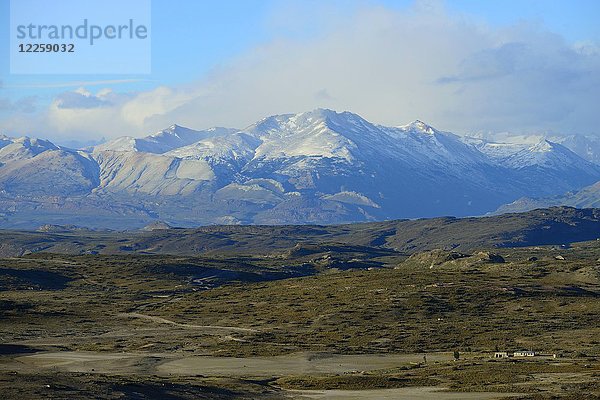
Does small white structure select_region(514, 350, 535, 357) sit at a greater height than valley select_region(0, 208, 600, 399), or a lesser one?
lesser

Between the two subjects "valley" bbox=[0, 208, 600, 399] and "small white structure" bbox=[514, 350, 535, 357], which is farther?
"small white structure" bbox=[514, 350, 535, 357]

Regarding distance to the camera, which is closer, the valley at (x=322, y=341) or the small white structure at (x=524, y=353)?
the valley at (x=322, y=341)

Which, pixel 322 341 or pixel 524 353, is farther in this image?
pixel 322 341

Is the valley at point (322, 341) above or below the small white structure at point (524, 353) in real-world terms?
above

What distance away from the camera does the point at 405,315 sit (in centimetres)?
15188

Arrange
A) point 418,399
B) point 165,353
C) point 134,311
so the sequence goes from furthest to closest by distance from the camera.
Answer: point 134,311
point 165,353
point 418,399

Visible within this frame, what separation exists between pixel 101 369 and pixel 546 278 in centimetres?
12523

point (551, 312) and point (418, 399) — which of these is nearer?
point (418, 399)

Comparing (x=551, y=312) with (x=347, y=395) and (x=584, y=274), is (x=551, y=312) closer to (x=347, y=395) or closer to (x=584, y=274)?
(x=584, y=274)

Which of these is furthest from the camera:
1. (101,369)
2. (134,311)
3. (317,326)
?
(134,311)

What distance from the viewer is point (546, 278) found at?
195875 mm

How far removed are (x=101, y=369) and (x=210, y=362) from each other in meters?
13.5

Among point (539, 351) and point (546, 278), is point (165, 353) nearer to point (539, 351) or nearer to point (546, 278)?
point (539, 351)

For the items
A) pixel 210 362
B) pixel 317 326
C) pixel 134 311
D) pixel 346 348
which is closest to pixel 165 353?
pixel 210 362
